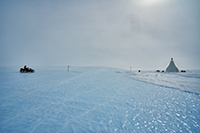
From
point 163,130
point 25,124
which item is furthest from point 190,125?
point 25,124

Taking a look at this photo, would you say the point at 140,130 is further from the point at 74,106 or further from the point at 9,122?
the point at 9,122

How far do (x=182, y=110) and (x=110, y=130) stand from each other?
202 inches

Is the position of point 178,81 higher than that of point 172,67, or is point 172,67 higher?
point 172,67

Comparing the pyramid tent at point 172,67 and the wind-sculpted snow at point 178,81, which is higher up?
the pyramid tent at point 172,67

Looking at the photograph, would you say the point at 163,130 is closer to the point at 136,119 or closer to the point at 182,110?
the point at 136,119

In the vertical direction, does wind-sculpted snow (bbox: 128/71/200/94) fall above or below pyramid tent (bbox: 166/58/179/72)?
below

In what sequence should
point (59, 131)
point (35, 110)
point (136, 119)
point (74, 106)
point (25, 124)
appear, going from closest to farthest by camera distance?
point (59, 131), point (25, 124), point (136, 119), point (35, 110), point (74, 106)

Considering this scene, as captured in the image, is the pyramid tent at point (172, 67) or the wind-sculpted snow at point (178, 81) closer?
the wind-sculpted snow at point (178, 81)

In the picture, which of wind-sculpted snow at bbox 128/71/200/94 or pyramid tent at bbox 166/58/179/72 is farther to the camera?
pyramid tent at bbox 166/58/179/72

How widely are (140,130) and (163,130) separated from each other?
3.32ft

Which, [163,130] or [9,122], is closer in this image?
[163,130]

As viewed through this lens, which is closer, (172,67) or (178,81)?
(178,81)

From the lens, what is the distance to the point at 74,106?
623 centimetres

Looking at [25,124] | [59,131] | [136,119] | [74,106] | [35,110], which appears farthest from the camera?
[74,106]
